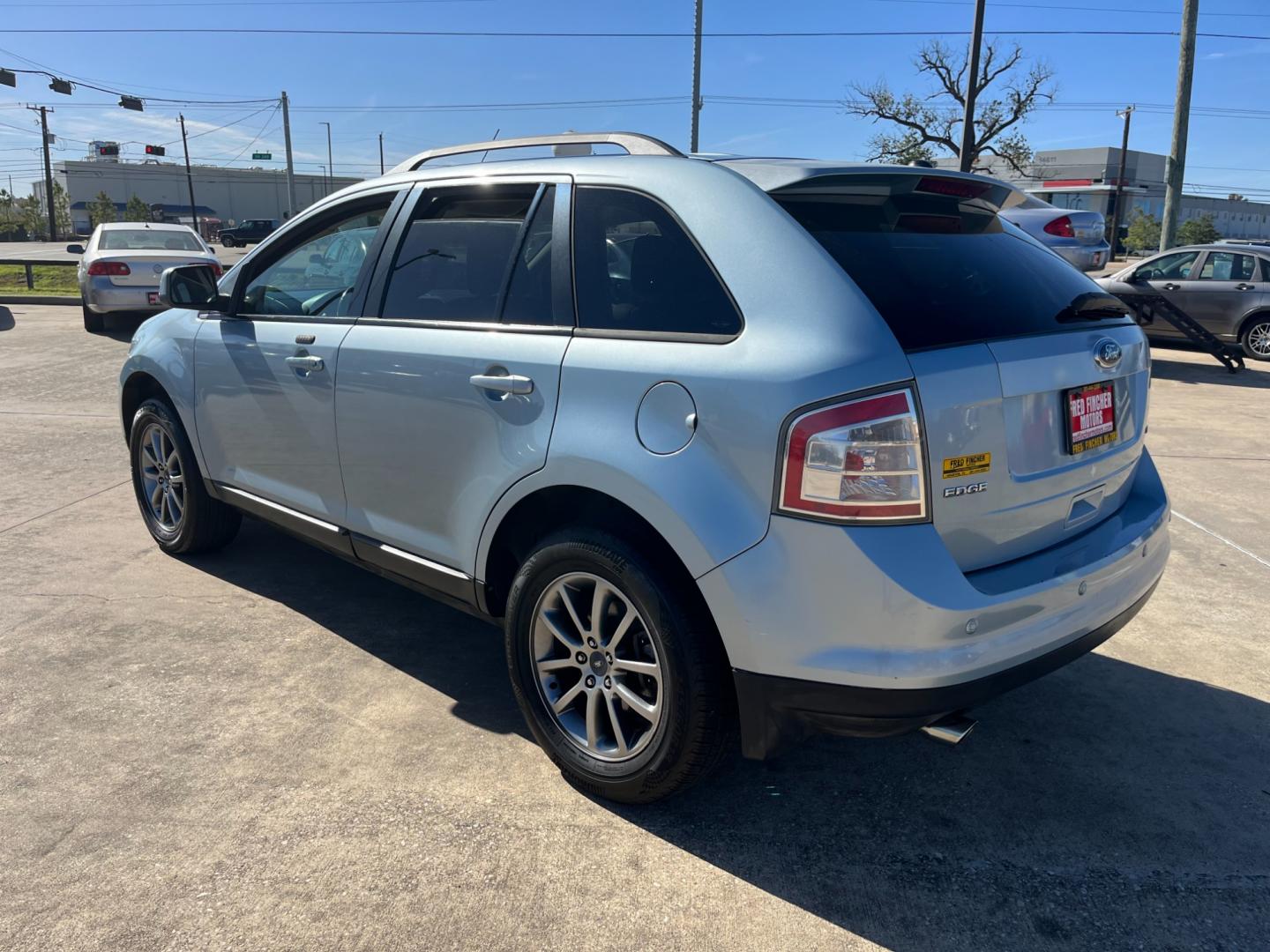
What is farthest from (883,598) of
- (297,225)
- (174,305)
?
(174,305)

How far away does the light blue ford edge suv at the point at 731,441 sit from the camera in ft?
7.71

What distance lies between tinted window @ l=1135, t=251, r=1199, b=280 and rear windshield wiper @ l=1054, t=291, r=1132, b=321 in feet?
41.2

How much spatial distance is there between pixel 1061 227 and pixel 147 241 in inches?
537

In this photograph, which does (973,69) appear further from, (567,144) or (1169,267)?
(567,144)

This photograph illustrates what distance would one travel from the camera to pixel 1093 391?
9.32 feet

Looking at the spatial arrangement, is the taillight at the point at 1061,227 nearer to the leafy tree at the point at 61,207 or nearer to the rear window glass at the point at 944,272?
the rear window glass at the point at 944,272

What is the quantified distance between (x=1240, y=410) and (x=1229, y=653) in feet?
22.1

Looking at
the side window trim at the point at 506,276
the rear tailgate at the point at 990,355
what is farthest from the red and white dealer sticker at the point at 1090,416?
the side window trim at the point at 506,276

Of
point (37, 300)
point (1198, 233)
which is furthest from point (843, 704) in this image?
point (1198, 233)

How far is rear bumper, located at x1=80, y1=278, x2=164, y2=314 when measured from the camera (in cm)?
1351

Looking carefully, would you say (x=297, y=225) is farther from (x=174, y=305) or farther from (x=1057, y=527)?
(x=1057, y=527)

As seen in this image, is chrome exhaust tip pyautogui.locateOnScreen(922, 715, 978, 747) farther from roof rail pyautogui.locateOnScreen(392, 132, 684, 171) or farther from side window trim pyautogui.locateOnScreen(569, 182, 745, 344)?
roof rail pyautogui.locateOnScreen(392, 132, 684, 171)

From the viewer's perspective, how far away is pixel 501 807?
2.97m

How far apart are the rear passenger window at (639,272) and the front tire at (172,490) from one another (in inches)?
106
